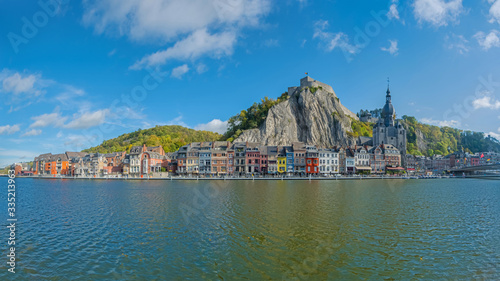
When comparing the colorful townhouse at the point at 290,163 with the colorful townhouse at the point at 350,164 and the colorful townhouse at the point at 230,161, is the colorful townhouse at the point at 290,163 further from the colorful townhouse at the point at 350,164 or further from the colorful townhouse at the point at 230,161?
the colorful townhouse at the point at 350,164

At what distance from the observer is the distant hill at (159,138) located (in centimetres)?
11329

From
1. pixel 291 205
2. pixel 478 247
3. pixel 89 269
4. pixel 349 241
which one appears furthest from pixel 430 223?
pixel 89 269

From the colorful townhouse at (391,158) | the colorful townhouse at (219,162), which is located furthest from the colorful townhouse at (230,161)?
the colorful townhouse at (391,158)

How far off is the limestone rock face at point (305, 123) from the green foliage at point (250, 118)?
14.4ft

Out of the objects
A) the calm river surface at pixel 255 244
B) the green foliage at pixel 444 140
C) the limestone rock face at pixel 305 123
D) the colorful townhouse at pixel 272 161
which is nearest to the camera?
the calm river surface at pixel 255 244

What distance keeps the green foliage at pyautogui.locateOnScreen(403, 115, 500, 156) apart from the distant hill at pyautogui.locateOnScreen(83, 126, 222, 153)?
9132 cm

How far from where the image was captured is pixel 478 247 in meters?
15.4

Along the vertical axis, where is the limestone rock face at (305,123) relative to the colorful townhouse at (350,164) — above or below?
above

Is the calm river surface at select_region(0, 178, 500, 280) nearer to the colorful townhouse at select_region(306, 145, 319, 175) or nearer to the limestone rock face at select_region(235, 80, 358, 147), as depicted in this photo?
the colorful townhouse at select_region(306, 145, 319, 175)

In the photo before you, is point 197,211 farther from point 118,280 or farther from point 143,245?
point 118,280

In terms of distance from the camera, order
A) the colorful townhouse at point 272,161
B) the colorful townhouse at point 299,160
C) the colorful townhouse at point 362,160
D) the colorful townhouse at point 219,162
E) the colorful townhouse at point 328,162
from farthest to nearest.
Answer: the colorful townhouse at point 362,160 < the colorful townhouse at point 328,162 < the colorful townhouse at point 219,162 < the colorful townhouse at point 299,160 < the colorful townhouse at point 272,161

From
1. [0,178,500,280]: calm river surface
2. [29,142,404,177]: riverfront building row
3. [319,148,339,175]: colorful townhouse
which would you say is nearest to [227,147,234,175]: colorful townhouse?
[29,142,404,177]: riverfront building row

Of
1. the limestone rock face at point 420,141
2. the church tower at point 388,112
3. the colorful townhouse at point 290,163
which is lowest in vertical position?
the colorful townhouse at point 290,163

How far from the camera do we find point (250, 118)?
110438mm
